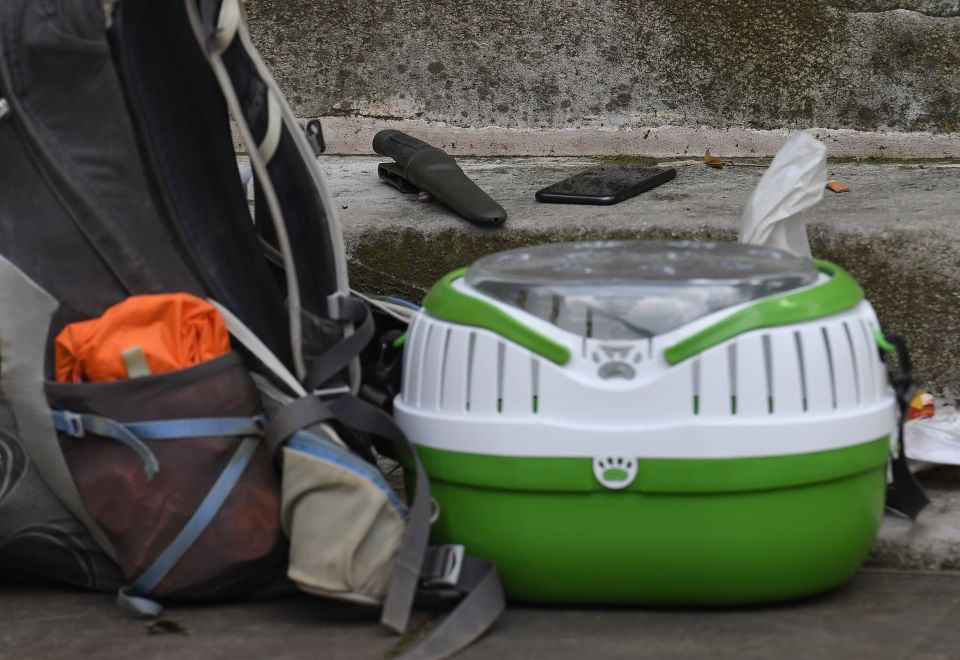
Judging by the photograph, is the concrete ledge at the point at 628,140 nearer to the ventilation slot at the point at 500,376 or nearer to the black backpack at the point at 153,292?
→ the black backpack at the point at 153,292

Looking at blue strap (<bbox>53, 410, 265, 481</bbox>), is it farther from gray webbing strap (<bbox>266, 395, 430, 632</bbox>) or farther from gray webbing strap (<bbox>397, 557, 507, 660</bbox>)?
gray webbing strap (<bbox>397, 557, 507, 660</bbox>)

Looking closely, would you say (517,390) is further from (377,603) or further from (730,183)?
(730,183)

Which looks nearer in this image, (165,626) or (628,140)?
(165,626)

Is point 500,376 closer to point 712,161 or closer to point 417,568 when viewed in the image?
point 417,568

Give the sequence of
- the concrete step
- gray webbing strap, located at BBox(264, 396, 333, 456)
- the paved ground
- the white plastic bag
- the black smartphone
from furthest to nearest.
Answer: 1. the black smartphone
2. the concrete step
3. the white plastic bag
4. gray webbing strap, located at BBox(264, 396, 333, 456)
5. the paved ground

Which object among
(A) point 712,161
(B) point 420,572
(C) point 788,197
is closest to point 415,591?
(B) point 420,572

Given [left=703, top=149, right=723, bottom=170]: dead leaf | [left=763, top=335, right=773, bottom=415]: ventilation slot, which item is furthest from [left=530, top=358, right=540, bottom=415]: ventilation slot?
[left=703, top=149, right=723, bottom=170]: dead leaf

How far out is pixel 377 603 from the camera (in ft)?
5.19

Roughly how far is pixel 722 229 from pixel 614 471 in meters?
0.84

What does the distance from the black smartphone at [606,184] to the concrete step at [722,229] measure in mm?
27

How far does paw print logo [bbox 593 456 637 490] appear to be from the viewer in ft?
5.03

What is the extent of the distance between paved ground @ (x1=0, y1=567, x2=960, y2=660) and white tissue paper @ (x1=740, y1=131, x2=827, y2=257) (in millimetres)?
565

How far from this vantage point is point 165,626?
63.4 inches

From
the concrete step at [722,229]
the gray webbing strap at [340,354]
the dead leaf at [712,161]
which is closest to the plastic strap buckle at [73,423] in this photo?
the gray webbing strap at [340,354]
